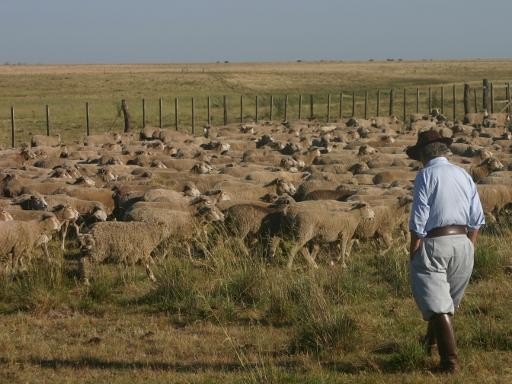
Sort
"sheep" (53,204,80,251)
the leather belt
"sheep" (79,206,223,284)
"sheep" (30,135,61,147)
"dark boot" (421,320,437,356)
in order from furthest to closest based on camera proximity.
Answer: "sheep" (30,135,61,147)
"sheep" (53,204,80,251)
"sheep" (79,206,223,284)
"dark boot" (421,320,437,356)
the leather belt

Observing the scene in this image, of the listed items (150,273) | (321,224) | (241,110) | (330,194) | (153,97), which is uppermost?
(153,97)

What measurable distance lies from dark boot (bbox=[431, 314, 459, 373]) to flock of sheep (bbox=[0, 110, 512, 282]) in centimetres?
468

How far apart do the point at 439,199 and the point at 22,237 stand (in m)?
7.20

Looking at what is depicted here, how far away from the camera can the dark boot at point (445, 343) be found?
7.02 meters

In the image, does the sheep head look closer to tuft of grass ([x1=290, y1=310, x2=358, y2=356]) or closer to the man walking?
tuft of grass ([x1=290, y1=310, x2=358, y2=356])

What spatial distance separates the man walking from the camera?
7.01 metres

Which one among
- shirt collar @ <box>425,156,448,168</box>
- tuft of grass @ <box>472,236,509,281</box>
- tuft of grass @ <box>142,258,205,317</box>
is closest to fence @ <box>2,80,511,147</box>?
tuft of grass @ <box>142,258,205,317</box>

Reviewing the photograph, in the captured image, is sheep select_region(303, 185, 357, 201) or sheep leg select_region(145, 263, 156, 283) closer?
sheep leg select_region(145, 263, 156, 283)

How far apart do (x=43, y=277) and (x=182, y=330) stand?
2.27m

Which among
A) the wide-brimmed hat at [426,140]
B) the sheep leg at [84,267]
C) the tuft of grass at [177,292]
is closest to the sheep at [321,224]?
the tuft of grass at [177,292]

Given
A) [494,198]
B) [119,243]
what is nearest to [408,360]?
[119,243]

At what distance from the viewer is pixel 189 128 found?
40125 millimetres

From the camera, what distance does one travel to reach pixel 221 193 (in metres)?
15.1

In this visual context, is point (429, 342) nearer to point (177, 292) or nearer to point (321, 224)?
point (177, 292)
